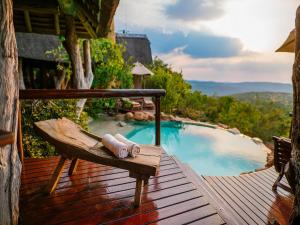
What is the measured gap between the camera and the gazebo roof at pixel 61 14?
10.3 feet

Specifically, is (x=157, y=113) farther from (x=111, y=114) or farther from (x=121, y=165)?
(x=111, y=114)

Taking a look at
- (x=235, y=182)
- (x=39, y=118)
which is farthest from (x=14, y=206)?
(x=235, y=182)

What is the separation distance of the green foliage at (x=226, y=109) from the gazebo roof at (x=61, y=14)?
30.6ft

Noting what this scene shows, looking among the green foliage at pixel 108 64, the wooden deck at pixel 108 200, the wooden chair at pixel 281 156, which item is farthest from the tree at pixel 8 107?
the green foliage at pixel 108 64

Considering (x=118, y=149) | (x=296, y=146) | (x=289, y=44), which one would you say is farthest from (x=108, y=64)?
(x=296, y=146)

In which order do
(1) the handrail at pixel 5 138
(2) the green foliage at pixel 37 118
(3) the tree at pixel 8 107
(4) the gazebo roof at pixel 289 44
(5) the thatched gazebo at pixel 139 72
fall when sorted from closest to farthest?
(1) the handrail at pixel 5 138 < (3) the tree at pixel 8 107 < (2) the green foliage at pixel 37 118 < (4) the gazebo roof at pixel 289 44 < (5) the thatched gazebo at pixel 139 72

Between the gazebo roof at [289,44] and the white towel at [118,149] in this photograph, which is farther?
the gazebo roof at [289,44]

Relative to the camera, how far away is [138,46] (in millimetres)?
22406

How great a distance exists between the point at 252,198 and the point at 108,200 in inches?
91.3

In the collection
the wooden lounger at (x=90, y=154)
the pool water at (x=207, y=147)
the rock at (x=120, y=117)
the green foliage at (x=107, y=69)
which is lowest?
the pool water at (x=207, y=147)

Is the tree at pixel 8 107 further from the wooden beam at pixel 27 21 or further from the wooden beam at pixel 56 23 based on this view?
the wooden beam at pixel 56 23

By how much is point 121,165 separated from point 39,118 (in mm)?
2959

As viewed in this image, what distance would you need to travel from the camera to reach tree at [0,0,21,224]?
141cm

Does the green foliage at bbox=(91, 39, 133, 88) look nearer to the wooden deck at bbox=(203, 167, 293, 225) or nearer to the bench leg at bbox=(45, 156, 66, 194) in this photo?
the wooden deck at bbox=(203, 167, 293, 225)
